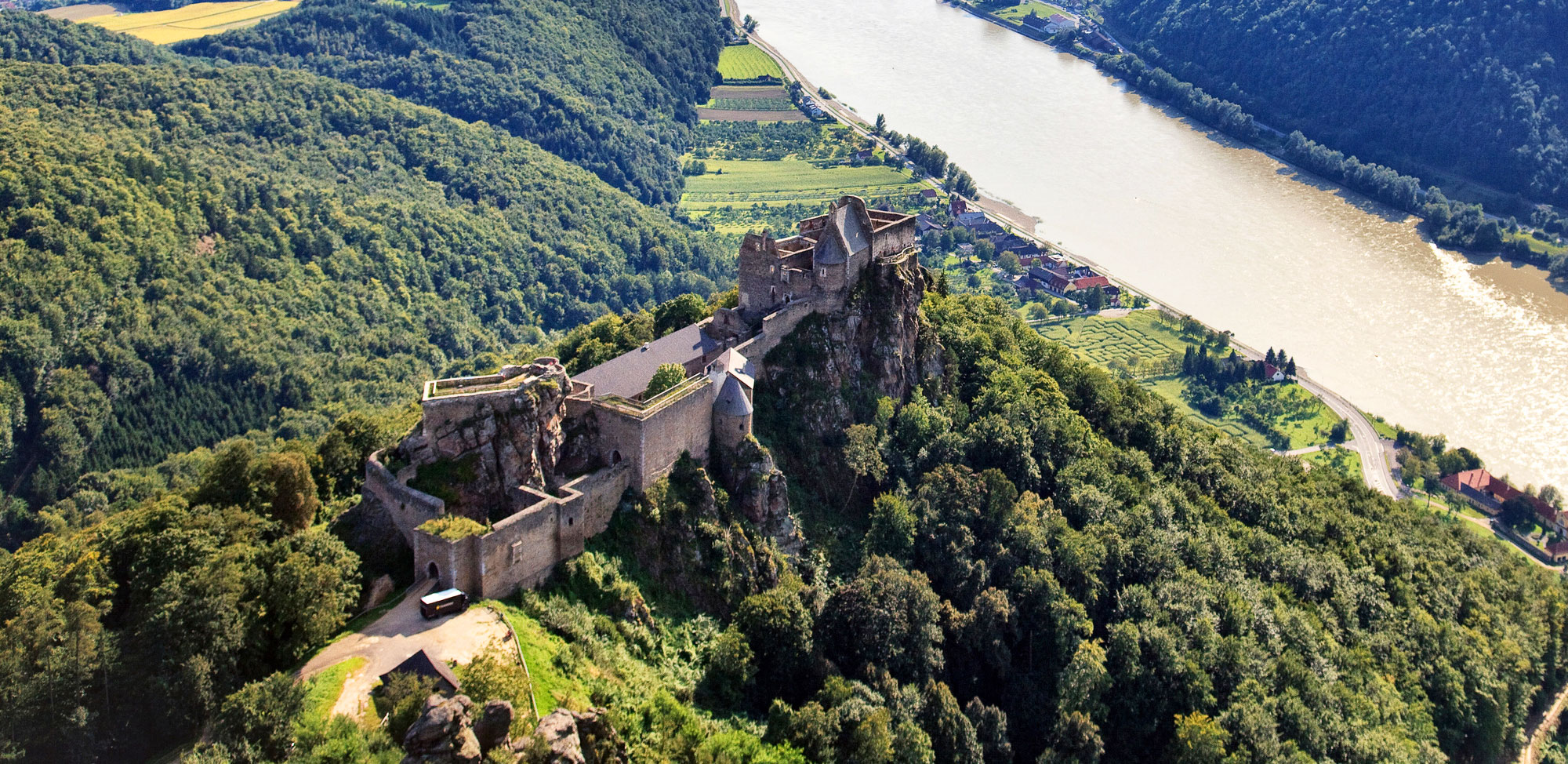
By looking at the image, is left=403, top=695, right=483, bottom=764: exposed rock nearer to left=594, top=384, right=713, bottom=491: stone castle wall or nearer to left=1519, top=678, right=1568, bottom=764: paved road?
left=594, top=384, right=713, bottom=491: stone castle wall

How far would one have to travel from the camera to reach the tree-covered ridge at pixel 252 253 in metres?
71.9

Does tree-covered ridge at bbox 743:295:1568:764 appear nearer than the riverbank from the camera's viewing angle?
Yes

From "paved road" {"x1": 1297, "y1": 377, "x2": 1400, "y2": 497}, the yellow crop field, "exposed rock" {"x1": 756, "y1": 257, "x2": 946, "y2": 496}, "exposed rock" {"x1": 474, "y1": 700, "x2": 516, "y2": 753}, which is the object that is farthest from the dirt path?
the yellow crop field

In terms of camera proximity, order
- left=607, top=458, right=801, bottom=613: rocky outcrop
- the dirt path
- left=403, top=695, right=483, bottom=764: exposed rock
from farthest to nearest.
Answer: the dirt path, left=607, top=458, right=801, bottom=613: rocky outcrop, left=403, top=695, right=483, bottom=764: exposed rock

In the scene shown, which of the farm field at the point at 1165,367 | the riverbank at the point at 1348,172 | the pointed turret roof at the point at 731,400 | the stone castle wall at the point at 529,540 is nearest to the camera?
the stone castle wall at the point at 529,540

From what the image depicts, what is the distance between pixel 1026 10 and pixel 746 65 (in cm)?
4667

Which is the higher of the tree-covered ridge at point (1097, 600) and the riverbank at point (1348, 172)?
the riverbank at point (1348, 172)

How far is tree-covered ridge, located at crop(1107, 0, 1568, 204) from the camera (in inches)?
4695

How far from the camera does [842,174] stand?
12544 cm

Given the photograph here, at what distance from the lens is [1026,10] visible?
17375cm

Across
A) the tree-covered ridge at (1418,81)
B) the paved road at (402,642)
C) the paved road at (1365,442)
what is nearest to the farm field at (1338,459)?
the paved road at (1365,442)

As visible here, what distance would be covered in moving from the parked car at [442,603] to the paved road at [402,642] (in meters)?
0.16

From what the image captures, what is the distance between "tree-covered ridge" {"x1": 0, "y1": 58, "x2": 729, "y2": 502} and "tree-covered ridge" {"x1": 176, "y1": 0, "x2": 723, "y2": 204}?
7.53 m

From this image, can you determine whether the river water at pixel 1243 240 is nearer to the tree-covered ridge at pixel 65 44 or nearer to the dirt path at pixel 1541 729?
the dirt path at pixel 1541 729
